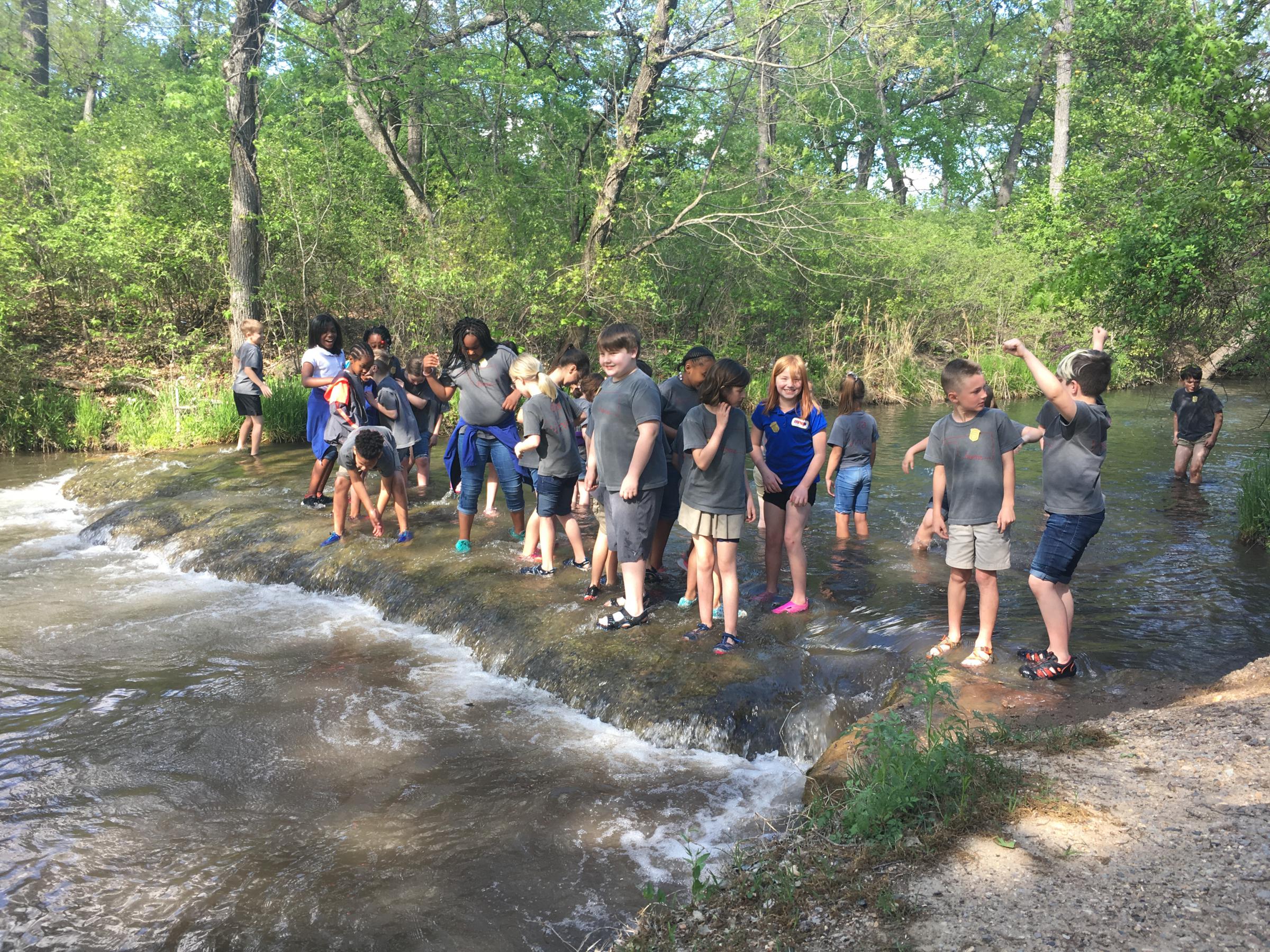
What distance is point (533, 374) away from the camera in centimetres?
739

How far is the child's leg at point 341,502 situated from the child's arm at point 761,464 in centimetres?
459

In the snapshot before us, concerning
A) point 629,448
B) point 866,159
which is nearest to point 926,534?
point 629,448

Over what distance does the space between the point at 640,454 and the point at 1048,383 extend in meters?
2.51

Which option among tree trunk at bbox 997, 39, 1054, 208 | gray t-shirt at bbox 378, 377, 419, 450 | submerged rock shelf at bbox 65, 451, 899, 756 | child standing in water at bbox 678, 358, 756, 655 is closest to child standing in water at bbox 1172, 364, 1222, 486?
submerged rock shelf at bbox 65, 451, 899, 756

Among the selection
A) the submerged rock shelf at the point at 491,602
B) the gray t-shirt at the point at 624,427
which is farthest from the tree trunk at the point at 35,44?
the gray t-shirt at the point at 624,427

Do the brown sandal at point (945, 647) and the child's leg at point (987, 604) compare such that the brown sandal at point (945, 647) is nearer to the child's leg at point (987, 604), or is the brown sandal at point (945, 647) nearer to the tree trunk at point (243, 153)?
the child's leg at point (987, 604)

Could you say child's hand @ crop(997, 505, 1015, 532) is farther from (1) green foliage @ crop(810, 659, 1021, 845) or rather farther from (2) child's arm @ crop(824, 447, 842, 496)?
(2) child's arm @ crop(824, 447, 842, 496)

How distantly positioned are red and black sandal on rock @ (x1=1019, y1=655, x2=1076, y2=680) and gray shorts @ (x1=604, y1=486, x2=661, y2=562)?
101 inches

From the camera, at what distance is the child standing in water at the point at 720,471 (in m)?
5.78

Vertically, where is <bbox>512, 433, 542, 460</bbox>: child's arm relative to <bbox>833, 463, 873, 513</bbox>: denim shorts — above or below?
above

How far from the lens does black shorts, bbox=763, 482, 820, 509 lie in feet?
21.1

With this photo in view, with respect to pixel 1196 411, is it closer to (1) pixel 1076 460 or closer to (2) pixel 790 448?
(1) pixel 1076 460

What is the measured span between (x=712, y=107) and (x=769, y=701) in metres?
17.7

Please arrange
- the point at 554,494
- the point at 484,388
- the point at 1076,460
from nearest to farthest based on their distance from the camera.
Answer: the point at 1076,460, the point at 554,494, the point at 484,388
